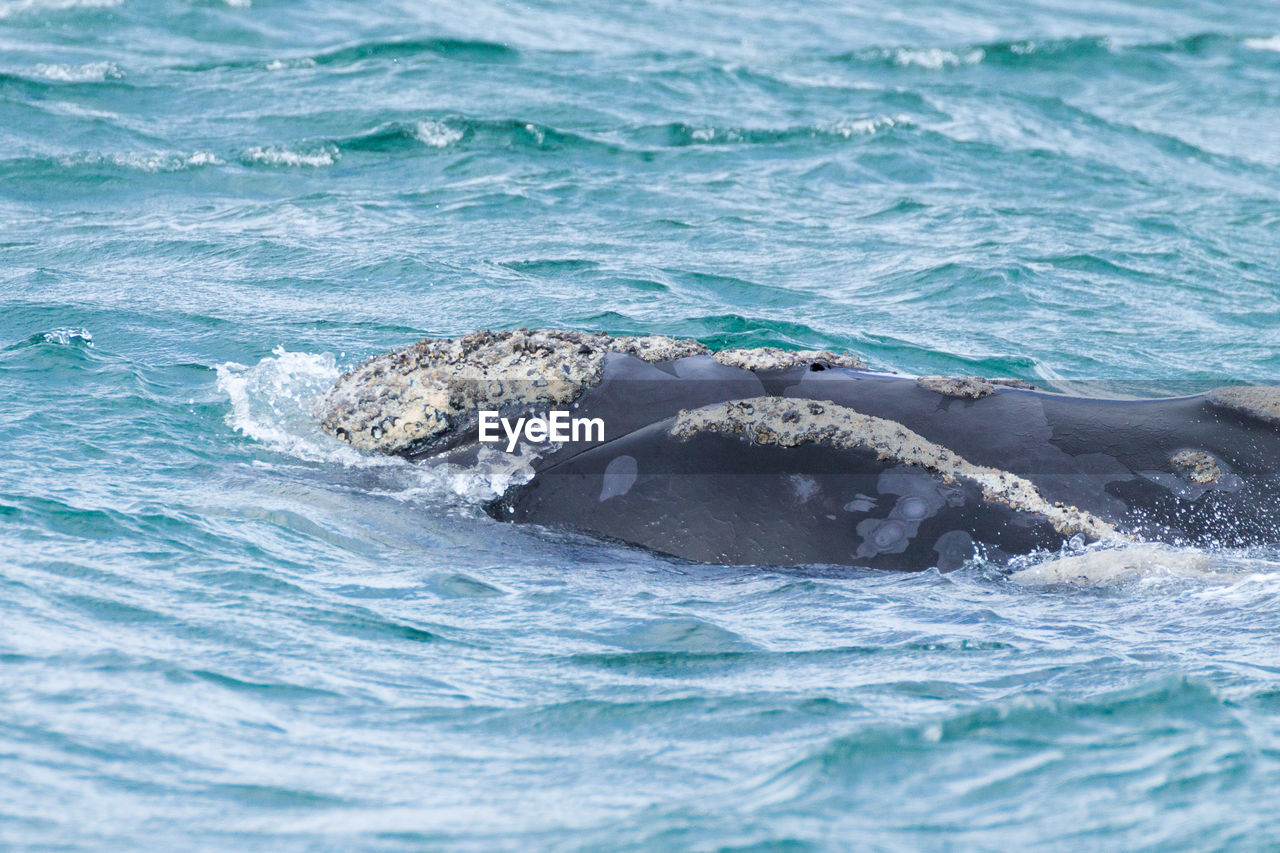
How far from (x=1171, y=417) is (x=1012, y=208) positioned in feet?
33.4

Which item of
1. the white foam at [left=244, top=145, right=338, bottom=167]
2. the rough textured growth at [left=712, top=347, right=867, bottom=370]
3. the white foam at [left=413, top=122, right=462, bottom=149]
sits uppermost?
the white foam at [left=413, top=122, right=462, bottom=149]

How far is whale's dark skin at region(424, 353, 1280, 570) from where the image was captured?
6.94 m

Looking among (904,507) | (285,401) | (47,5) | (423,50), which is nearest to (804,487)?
(904,507)

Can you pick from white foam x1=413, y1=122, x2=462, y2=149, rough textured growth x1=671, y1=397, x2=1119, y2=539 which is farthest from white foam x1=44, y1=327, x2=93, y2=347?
white foam x1=413, y1=122, x2=462, y2=149

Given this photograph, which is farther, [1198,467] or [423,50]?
[423,50]

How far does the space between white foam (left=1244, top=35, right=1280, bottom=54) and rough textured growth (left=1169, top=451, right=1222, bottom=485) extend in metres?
23.9

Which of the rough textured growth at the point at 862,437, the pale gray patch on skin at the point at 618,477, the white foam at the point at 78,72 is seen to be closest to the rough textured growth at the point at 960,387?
the rough textured growth at the point at 862,437

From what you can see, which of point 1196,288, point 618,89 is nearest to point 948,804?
point 1196,288

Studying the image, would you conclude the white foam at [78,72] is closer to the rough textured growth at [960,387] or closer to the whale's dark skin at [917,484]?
the whale's dark skin at [917,484]

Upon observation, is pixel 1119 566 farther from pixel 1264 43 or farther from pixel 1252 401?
pixel 1264 43

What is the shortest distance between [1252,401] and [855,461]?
1.90m

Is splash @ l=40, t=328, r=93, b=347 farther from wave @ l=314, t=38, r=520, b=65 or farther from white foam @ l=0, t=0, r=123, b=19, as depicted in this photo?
white foam @ l=0, t=0, r=123, b=19

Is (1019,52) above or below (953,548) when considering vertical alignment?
above

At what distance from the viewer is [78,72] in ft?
63.2
